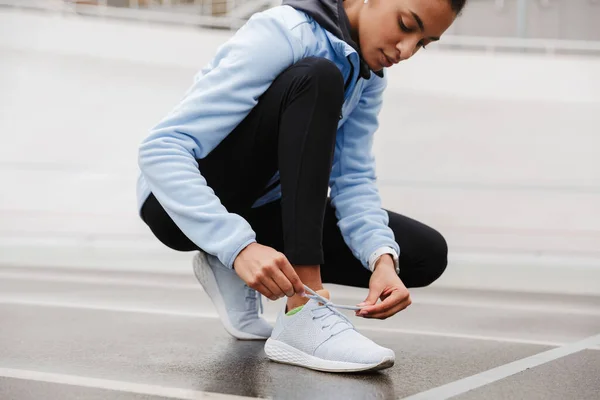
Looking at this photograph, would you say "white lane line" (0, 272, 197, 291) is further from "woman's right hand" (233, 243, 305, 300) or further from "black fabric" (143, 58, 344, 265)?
"woman's right hand" (233, 243, 305, 300)

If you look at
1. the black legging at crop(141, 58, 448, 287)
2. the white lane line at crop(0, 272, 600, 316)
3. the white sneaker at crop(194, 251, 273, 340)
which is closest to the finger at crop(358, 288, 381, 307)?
the black legging at crop(141, 58, 448, 287)

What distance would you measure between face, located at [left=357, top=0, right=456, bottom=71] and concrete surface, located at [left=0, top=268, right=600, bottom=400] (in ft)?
1.67

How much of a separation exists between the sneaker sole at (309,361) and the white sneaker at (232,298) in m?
0.24

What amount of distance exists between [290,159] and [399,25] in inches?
10.9

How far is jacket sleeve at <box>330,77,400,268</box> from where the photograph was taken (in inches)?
60.0

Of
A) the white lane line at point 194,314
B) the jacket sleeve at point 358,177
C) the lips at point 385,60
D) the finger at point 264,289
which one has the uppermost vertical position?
the lips at point 385,60

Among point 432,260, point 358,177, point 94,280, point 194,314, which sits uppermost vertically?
point 358,177

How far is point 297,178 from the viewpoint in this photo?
4.14 ft

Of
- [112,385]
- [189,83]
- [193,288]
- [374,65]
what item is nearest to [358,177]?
[374,65]

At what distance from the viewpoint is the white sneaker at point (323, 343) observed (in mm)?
1249

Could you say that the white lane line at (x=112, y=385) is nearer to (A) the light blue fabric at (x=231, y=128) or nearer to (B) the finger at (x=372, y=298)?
(A) the light blue fabric at (x=231, y=128)

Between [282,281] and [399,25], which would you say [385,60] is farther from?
[282,281]

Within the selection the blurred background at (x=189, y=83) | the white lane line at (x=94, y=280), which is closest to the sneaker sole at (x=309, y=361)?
the white lane line at (x=94, y=280)

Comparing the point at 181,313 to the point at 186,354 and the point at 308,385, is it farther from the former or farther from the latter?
the point at 308,385
